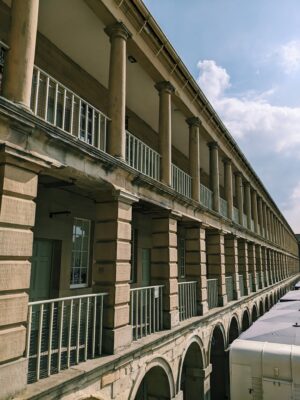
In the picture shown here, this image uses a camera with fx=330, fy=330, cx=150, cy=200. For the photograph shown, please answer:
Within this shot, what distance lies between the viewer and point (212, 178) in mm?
→ 14336

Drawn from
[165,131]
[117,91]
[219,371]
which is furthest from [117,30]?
[219,371]

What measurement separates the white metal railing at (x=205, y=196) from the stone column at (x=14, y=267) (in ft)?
30.8

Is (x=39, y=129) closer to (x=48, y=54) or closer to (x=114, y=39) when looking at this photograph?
(x=114, y=39)

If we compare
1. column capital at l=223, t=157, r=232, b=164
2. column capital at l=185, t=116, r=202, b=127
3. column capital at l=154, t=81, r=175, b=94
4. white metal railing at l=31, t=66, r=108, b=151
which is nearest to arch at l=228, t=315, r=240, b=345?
column capital at l=223, t=157, r=232, b=164

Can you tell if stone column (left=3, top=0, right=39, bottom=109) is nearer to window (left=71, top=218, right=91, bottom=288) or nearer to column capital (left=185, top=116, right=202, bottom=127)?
window (left=71, top=218, right=91, bottom=288)

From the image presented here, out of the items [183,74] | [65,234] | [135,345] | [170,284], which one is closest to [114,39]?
[183,74]

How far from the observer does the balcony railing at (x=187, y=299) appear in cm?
1031

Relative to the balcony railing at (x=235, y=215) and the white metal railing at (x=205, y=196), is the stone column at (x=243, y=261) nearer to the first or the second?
the balcony railing at (x=235, y=215)

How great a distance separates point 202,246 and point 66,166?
7.10 m

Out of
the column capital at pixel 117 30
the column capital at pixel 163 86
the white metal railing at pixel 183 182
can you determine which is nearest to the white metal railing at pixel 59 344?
the white metal railing at pixel 183 182

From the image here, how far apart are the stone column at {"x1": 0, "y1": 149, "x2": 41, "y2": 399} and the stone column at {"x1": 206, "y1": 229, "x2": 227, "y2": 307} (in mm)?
9972

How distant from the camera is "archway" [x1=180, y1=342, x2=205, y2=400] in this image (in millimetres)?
10461

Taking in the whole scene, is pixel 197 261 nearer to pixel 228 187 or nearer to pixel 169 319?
pixel 169 319

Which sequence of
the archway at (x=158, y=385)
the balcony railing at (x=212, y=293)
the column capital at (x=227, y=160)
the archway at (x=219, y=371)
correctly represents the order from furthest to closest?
1. the column capital at (x=227, y=160)
2. the archway at (x=219, y=371)
3. the balcony railing at (x=212, y=293)
4. the archway at (x=158, y=385)
